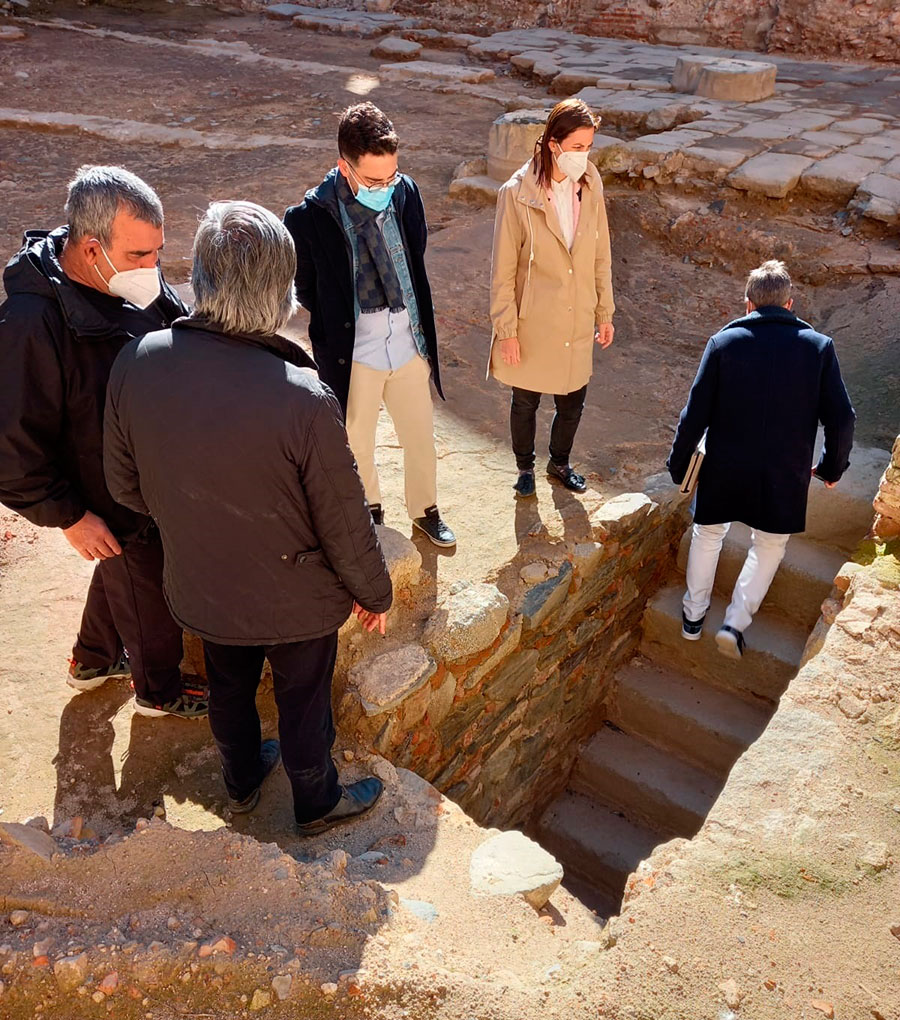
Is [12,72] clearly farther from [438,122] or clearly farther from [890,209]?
[890,209]

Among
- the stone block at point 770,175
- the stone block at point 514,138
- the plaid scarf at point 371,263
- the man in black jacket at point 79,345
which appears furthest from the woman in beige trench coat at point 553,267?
the stone block at point 514,138

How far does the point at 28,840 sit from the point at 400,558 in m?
1.61

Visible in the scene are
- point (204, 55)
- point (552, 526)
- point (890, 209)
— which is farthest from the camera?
point (204, 55)

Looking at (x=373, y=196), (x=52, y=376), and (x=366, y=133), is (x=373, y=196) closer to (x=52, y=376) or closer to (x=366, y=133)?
(x=366, y=133)

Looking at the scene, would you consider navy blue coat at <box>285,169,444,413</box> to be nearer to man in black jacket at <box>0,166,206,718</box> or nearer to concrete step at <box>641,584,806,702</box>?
man in black jacket at <box>0,166,206,718</box>

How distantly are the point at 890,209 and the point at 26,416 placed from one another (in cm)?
610

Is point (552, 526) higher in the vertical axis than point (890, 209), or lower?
lower

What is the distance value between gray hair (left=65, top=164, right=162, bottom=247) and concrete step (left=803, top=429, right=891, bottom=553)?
3206 millimetres

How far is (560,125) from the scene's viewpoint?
3.30 meters

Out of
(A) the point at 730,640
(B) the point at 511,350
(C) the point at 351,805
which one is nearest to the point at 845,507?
(A) the point at 730,640

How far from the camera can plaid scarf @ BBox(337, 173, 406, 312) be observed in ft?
9.91

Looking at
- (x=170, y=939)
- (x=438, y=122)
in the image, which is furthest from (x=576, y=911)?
(x=438, y=122)

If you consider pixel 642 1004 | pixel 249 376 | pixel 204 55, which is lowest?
pixel 642 1004

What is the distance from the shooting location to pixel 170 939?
2.04 meters
